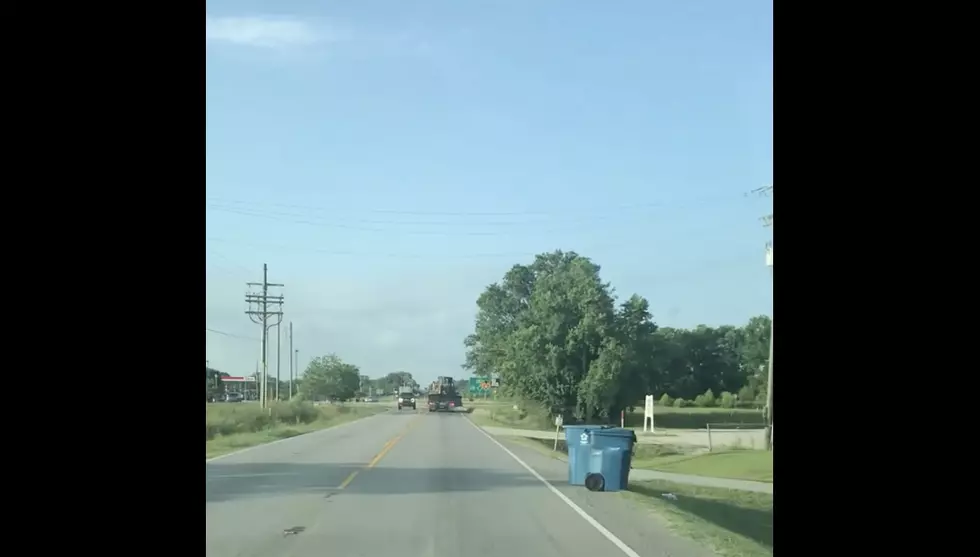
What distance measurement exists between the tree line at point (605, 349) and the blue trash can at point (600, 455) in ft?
3.69

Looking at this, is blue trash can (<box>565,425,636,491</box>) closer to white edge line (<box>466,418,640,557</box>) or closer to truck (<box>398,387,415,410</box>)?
white edge line (<box>466,418,640,557</box>)

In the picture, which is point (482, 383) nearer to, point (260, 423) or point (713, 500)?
point (260, 423)

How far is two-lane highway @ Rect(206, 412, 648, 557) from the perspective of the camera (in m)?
8.33

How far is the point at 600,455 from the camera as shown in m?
13.9

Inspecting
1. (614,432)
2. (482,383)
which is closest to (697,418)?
(614,432)

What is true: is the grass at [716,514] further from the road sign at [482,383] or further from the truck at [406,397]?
the truck at [406,397]

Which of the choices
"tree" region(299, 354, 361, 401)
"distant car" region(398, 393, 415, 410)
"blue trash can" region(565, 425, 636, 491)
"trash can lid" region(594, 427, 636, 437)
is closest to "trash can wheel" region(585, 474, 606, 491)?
"blue trash can" region(565, 425, 636, 491)

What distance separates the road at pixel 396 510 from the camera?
27.3ft
